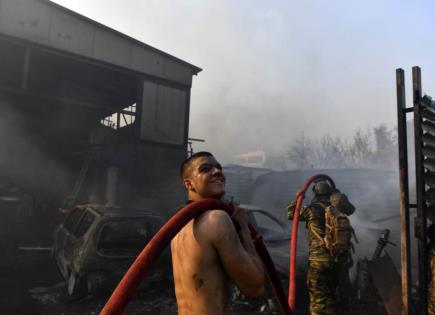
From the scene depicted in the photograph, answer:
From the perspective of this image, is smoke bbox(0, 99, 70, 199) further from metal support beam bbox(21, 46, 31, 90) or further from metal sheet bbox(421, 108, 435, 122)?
metal sheet bbox(421, 108, 435, 122)

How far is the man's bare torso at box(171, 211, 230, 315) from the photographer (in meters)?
1.51

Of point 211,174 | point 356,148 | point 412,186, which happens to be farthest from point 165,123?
point 356,148

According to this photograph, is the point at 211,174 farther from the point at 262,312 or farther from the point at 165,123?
the point at 165,123

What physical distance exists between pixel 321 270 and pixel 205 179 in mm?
3275

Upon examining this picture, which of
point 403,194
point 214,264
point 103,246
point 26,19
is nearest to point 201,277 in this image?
point 214,264

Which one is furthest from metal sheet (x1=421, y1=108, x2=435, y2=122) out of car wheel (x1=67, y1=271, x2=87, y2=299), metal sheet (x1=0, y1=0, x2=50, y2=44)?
metal sheet (x1=0, y1=0, x2=50, y2=44)

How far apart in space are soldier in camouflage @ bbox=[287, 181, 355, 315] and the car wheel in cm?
337

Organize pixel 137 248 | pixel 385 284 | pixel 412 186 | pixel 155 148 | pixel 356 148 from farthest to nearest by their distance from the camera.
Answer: pixel 356 148 → pixel 155 148 → pixel 412 186 → pixel 137 248 → pixel 385 284

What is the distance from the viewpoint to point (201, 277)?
5.00 ft

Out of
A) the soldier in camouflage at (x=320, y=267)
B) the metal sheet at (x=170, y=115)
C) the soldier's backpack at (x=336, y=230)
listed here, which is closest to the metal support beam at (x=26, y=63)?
the metal sheet at (x=170, y=115)

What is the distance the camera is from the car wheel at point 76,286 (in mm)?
5066

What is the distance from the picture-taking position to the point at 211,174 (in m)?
1.70

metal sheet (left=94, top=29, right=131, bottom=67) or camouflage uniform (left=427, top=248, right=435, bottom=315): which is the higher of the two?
metal sheet (left=94, top=29, right=131, bottom=67)

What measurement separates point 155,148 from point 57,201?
5003 millimetres
